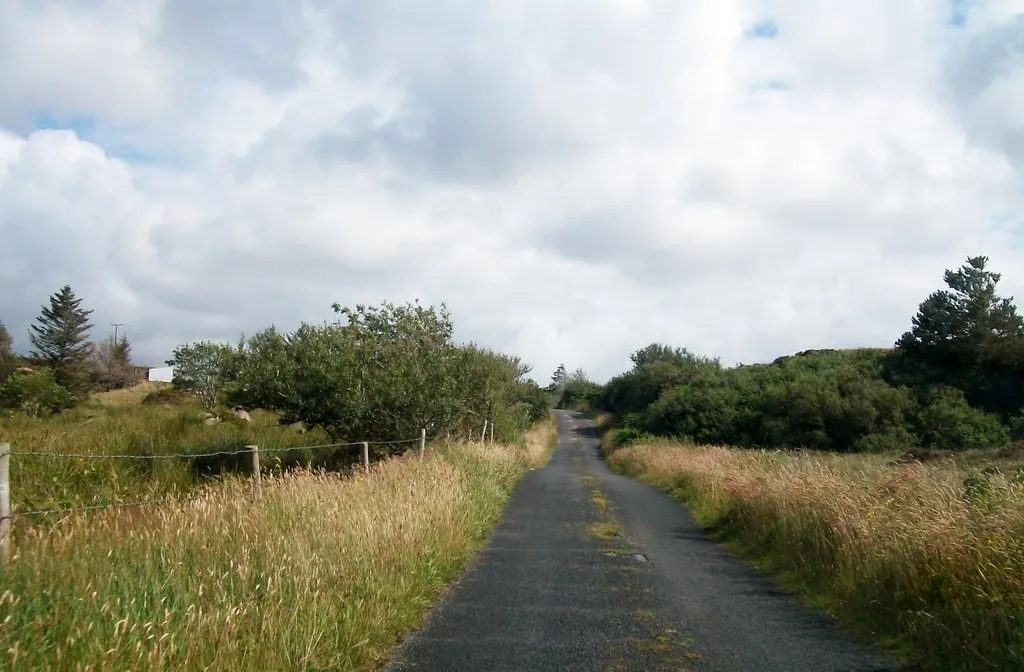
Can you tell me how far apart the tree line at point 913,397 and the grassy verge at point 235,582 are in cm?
3727

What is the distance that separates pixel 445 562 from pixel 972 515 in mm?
5771

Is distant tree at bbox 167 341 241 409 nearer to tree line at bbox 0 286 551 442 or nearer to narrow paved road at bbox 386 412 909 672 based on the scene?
tree line at bbox 0 286 551 442

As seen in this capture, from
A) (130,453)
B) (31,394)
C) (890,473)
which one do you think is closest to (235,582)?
(890,473)

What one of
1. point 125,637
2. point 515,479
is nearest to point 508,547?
point 125,637

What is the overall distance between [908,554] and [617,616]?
2948 mm

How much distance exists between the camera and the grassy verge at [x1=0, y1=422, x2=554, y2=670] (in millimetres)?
4660

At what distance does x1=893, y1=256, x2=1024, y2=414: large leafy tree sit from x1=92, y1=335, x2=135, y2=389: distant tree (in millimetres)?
59113

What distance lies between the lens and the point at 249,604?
18.3 feet

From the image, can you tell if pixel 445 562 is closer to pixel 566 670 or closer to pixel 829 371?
pixel 566 670

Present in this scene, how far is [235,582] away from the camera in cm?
616

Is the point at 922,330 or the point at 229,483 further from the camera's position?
the point at 922,330

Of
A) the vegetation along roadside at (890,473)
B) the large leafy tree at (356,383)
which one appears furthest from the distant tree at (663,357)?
the large leafy tree at (356,383)

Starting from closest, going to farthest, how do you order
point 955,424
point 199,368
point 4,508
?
point 4,508 < point 955,424 < point 199,368

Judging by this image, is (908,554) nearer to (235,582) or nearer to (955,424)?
(235,582)
